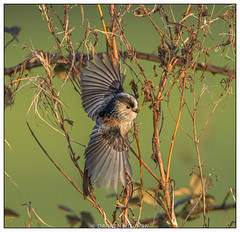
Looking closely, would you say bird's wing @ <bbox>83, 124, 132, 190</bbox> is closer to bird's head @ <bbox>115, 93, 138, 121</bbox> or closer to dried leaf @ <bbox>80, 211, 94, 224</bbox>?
bird's head @ <bbox>115, 93, 138, 121</bbox>

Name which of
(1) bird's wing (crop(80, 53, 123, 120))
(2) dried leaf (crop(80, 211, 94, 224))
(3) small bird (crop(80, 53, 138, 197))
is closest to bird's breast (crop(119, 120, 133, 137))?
(3) small bird (crop(80, 53, 138, 197))

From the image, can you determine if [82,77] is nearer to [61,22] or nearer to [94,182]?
[61,22]

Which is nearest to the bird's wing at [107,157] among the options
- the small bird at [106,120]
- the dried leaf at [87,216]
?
the small bird at [106,120]

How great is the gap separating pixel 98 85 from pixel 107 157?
32cm

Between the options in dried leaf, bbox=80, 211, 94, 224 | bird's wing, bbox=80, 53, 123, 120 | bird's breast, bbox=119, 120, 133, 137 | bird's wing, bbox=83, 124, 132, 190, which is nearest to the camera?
bird's wing, bbox=83, 124, 132, 190

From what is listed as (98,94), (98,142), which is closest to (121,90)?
(98,94)

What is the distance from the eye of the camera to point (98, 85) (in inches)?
63.5

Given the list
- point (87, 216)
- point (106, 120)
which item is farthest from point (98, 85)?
point (87, 216)

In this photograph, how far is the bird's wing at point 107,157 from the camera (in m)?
1.33

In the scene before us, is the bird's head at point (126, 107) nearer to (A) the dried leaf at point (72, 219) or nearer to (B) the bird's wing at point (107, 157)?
(B) the bird's wing at point (107, 157)

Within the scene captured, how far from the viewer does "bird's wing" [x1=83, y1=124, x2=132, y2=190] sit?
52.6 inches

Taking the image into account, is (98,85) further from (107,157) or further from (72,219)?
(72,219)

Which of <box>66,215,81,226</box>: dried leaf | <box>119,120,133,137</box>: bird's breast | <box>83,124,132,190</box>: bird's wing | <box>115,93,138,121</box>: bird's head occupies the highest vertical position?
<box>115,93,138,121</box>: bird's head

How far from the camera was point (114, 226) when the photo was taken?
1294 millimetres
